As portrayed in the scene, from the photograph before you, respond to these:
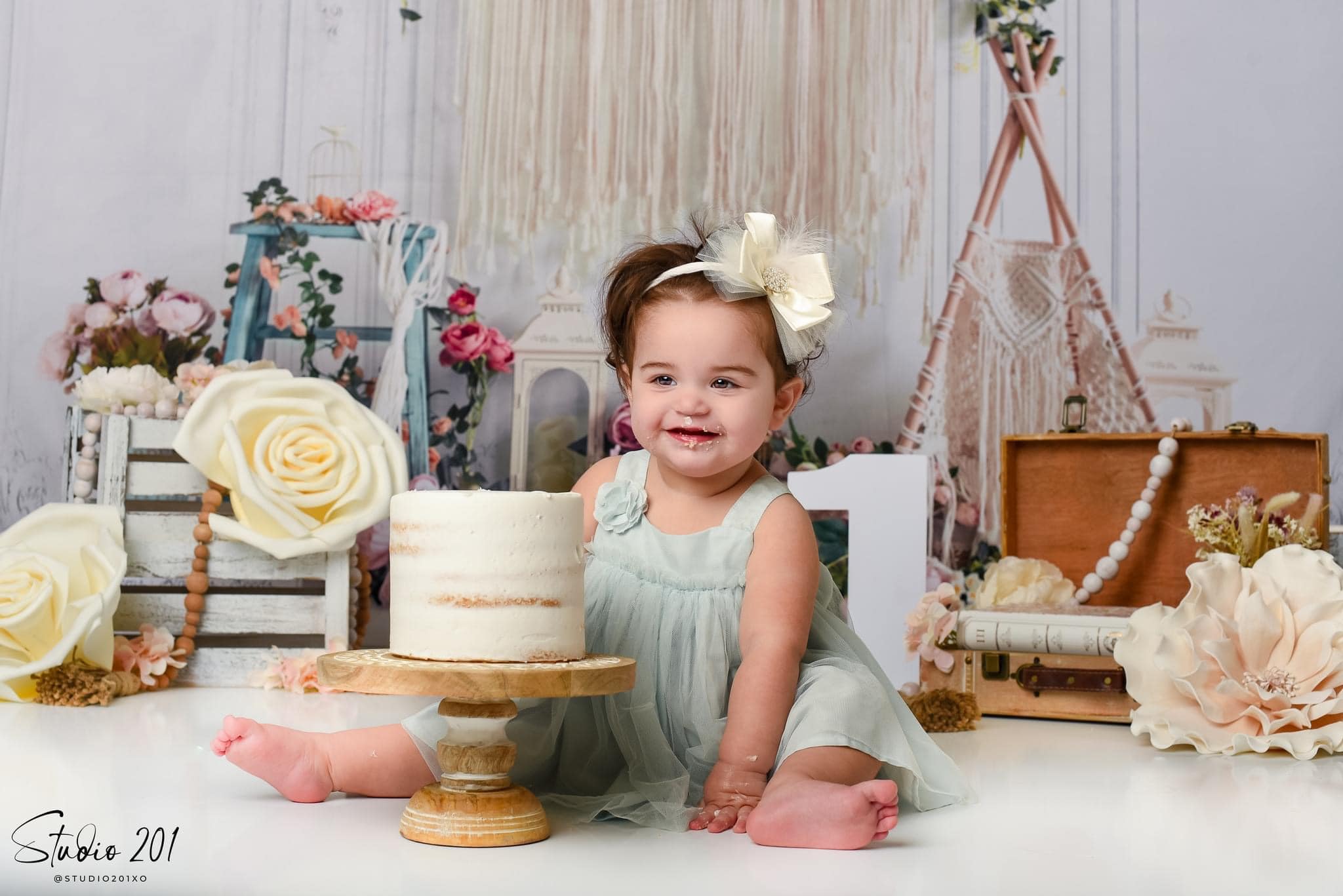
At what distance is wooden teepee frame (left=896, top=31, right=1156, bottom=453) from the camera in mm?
2441

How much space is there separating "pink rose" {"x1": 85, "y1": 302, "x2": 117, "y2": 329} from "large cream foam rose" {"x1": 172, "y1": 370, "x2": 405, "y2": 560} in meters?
0.50

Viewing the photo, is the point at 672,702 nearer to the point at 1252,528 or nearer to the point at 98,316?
the point at 1252,528

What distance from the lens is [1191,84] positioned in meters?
2.47

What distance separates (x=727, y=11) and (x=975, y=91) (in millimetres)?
500

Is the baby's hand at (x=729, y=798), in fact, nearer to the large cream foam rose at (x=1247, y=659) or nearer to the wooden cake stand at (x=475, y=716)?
the wooden cake stand at (x=475, y=716)

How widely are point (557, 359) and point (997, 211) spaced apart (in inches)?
34.9

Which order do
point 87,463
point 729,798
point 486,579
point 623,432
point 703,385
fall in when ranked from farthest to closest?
point 623,432 < point 87,463 < point 703,385 < point 729,798 < point 486,579

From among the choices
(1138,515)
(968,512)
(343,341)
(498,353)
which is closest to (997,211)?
(968,512)

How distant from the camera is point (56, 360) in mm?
2342

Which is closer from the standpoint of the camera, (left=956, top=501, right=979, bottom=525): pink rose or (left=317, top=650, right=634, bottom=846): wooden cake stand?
(left=317, top=650, right=634, bottom=846): wooden cake stand

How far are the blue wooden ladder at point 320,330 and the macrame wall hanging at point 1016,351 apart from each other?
3.07 ft

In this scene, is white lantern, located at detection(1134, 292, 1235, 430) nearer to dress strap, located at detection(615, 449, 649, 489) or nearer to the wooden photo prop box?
the wooden photo prop box

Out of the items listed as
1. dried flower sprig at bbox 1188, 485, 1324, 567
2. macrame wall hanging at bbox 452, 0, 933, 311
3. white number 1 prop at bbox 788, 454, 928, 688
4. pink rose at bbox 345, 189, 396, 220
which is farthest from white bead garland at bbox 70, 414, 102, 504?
dried flower sprig at bbox 1188, 485, 1324, 567

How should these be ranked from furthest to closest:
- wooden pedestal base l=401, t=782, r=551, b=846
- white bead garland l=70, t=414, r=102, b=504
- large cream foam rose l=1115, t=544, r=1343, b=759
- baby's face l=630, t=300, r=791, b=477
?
1. white bead garland l=70, t=414, r=102, b=504
2. large cream foam rose l=1115, t=544, r=1343, b=759
3. baby's face l=630, t=300, r=791, b=477
4. wooden pedestal base l=401, t=782, r=551, b=846
